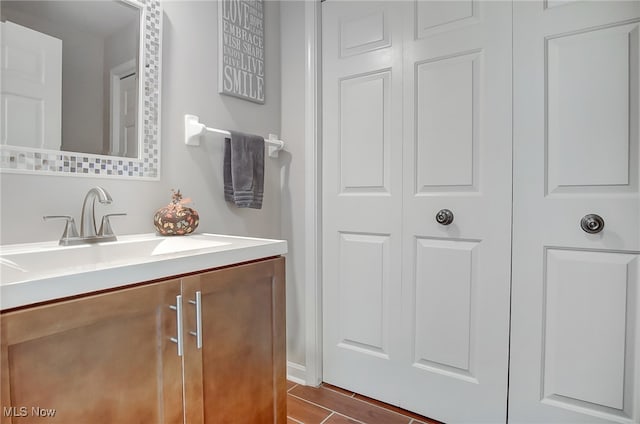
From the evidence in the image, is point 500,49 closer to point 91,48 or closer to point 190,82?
point 190,82

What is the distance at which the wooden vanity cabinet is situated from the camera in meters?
0.62

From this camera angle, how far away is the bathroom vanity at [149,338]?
0.62 meters

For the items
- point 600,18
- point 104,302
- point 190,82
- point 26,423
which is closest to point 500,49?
point 600,18

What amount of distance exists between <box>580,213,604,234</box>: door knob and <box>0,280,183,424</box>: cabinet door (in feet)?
4.21

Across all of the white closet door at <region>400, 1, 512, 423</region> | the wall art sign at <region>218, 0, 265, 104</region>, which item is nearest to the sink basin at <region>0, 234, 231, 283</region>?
the wall art sign at <region>218, 0, 265, 104</region>

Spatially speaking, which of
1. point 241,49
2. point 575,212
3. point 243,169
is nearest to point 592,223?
point 575,212

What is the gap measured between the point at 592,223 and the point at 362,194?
0.87 metres

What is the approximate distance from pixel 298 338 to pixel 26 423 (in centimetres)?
133

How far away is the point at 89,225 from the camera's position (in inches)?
43.0

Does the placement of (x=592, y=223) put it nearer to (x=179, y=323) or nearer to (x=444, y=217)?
(x=444, y=217)

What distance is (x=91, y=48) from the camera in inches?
45.4

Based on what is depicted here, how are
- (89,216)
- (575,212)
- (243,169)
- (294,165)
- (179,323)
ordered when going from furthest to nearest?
(294,165) → (243,169) → (575,212) → (89,216) → (179,323)

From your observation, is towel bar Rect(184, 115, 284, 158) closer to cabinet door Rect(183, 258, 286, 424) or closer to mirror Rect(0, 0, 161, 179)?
mirror Rect(0, 0, 161, 179)

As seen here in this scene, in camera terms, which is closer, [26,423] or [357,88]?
[26,423]
